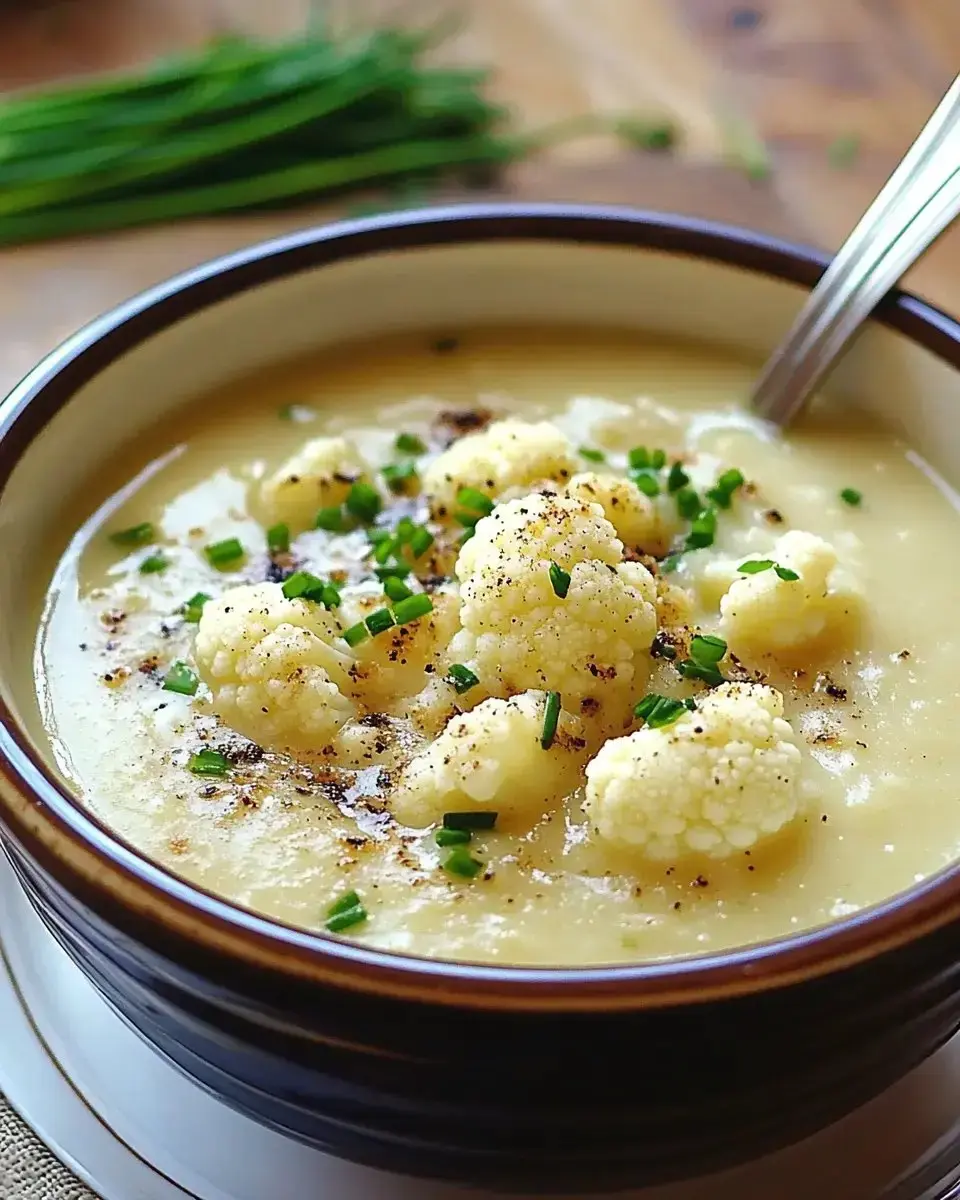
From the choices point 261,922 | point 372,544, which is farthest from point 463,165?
point 261,922

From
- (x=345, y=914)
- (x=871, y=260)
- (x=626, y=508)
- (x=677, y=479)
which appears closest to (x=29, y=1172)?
(x=345, y=914)

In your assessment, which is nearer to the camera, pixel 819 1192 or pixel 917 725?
pixel 819 1192

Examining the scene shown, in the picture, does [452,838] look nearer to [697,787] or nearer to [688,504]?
[697,787]

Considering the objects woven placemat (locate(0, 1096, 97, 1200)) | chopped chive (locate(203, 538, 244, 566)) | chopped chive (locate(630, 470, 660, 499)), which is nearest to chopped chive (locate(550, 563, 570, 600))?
chopped chive (locate(630, 470, 660, 499))

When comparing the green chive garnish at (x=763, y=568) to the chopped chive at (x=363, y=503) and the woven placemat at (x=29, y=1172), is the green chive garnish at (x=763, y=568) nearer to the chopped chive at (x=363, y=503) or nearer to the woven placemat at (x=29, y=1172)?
the chopped chive at (x=363, y=503)

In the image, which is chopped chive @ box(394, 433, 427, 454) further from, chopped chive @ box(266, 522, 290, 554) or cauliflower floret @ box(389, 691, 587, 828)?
cauliflower floret @ box(389, 691, 587, 828)

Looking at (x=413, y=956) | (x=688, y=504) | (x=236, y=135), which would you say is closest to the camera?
(x=413, y=956)

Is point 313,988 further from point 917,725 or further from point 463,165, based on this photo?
point 463,165
